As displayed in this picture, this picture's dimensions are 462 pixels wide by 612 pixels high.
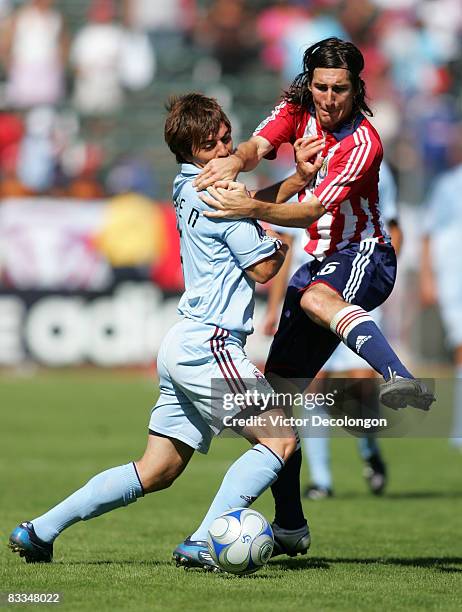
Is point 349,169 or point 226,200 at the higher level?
point 349,169

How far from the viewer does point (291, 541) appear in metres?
6.49

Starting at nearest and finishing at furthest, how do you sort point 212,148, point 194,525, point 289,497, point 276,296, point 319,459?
point 212,148 → point 289,497 → point 194,525 → point 276,296 → point 319,459

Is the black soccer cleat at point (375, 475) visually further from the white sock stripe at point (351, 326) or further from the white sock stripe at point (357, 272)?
the white sock stripe at point (351, 326)

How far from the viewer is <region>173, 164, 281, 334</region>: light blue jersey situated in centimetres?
573

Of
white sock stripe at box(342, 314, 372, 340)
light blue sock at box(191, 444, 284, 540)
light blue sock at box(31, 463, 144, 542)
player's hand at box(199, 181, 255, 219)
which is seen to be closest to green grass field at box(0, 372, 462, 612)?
light blue sock at box(31, 463, 144, 542)

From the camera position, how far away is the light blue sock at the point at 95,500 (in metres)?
6.05

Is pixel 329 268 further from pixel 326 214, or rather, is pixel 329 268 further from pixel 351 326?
pixel 351 326

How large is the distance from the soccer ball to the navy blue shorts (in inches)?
42.6

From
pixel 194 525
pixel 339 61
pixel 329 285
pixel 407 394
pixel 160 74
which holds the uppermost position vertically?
pixel 160 74

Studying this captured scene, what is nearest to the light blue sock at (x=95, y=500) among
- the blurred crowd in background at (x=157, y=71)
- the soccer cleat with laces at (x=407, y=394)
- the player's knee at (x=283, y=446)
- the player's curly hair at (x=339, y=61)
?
the player's knee at (x=283, y=446)

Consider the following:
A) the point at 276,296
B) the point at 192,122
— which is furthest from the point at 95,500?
the point at 276,296

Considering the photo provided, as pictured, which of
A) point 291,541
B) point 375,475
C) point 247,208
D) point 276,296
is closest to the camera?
point 247,208

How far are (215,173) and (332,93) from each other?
0.85 m

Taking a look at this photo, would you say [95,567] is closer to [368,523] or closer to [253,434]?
[253,434]
